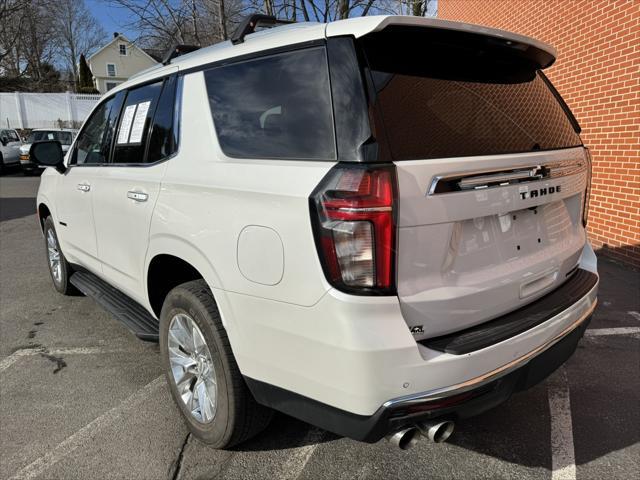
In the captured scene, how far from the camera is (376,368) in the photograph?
1770 mm

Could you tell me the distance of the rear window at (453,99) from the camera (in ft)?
6.23

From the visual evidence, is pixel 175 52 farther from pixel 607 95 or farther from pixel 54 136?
pixel 54 136

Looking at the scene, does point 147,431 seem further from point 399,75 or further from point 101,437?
point 399,75

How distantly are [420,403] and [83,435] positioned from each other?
198 centimetres

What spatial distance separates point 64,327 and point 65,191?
116 centimetres

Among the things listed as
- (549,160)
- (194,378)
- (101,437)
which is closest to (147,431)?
(101,437)

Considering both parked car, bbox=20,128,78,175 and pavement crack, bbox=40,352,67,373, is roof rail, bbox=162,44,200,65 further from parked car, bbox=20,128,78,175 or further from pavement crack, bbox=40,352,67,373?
parked car, bbox=20,128,78,175

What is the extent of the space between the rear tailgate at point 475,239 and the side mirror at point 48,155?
3512 mm

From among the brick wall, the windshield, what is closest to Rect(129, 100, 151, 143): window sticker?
the brick wall

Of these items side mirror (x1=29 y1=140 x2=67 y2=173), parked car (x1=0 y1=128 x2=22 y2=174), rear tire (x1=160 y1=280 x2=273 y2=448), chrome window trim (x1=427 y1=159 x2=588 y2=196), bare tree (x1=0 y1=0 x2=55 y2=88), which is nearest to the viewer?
chrome window trim (x1=427 y1=159 x2=588 y2=196)

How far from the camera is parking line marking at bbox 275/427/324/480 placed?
2441 mm

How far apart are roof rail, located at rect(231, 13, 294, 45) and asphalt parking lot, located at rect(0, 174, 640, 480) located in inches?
80.5

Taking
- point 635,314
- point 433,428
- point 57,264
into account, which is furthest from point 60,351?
point 635,314

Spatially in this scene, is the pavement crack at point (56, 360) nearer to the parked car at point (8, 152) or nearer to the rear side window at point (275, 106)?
the rear side window at point (275, 106)
